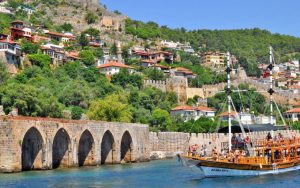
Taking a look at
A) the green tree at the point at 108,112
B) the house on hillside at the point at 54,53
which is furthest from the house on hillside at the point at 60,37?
the green tree at the point at 108,112

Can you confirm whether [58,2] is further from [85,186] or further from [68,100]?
[85,186]

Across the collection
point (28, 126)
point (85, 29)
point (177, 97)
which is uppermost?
point (85, 29)

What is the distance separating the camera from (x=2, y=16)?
11362cm

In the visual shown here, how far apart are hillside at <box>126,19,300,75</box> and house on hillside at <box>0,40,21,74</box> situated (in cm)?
6516

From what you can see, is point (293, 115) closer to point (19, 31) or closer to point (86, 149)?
point (19, 31)

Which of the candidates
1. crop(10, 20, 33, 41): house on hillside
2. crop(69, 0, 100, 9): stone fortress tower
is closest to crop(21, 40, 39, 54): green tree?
crop(10, 20, 33, 41): house on hillside

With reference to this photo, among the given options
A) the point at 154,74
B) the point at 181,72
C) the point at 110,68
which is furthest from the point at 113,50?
the point at 110,68

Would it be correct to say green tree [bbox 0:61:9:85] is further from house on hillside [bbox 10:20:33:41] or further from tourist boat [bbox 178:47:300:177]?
tourist boat [bbox 178:47:300:177]

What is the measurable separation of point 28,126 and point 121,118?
21.8 meters

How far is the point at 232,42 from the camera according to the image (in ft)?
614

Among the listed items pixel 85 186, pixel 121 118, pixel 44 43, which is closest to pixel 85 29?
pixel 44 43

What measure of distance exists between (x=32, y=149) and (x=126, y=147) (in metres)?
14.6

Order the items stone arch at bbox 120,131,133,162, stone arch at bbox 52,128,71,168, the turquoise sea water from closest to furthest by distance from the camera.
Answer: the turquoise sea water < stone arch at bbox 52,128,71,168 < stone arch at bbox 120,131,133,162

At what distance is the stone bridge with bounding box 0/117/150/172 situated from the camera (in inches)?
1686
